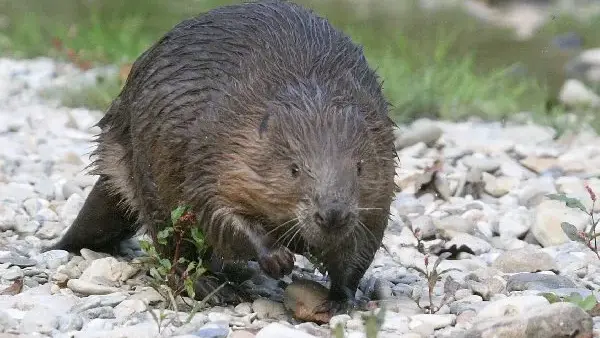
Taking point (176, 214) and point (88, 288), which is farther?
point (88, 288)

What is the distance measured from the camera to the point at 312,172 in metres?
4.24

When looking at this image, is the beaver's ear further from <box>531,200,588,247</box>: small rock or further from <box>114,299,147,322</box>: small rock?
<box>531,200,588,247</box>: small rock

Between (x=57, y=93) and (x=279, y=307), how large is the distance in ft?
16.3

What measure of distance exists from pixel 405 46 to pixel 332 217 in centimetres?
733

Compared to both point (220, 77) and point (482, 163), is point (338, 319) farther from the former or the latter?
point (482, 163)

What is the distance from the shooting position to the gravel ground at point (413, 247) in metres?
4.27

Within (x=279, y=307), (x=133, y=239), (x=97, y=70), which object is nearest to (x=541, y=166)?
(x=133, y=239)

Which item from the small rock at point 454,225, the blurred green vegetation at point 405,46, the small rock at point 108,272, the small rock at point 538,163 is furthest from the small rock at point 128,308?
the blurred green vegetation at point 405,46

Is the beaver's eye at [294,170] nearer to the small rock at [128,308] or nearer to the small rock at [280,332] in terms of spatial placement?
the small rock at [280,332]

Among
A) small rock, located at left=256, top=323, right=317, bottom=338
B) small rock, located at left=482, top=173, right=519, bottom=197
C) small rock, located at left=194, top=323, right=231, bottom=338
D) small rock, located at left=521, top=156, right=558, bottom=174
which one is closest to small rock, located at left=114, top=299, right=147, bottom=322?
small rock, located at left=194, top=323, right=231, bottom=338

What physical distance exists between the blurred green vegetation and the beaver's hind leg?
3.36 meters

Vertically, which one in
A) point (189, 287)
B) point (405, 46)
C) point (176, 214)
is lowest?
point (189, 287)

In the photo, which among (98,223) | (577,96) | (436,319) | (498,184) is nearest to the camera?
(436,319)

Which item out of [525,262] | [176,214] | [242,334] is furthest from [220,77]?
[525,262]
